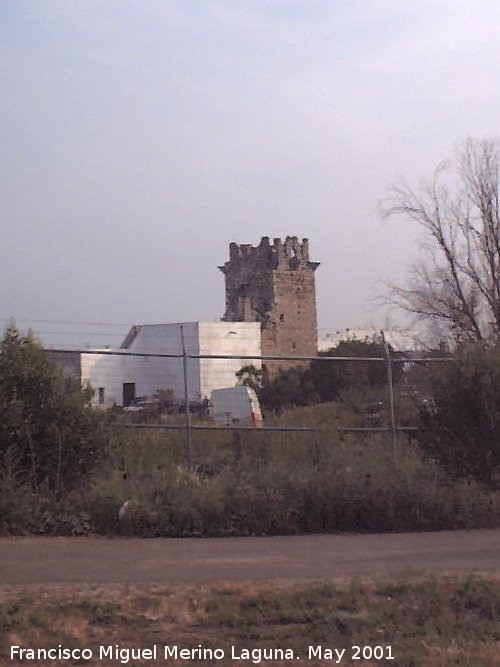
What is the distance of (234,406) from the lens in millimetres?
17953

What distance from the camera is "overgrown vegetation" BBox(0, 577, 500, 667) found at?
6207 mm

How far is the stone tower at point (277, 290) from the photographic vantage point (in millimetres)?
56969

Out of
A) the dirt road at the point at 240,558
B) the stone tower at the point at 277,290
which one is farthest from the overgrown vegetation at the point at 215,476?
the stone tower at the point at 277,290

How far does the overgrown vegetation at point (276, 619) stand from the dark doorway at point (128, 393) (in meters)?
6.86

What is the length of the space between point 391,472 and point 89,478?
3.61 metres

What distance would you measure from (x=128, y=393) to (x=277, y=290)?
142ft

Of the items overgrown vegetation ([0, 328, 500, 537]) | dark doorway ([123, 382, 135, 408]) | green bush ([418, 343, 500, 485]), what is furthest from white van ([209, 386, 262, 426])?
green bush ([418, 343, 500, 485])

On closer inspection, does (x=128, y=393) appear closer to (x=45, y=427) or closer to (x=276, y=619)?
(x=45, y=427)

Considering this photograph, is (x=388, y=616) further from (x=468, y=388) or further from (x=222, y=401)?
(x=222, y=401)

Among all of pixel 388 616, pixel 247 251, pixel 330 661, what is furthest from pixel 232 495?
pixel 247 251

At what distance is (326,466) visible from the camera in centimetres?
1215

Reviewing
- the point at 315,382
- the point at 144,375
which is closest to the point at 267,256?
the point at 315,382

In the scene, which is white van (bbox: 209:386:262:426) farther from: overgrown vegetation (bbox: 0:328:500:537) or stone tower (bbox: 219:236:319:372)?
stone tower (bbox: 219:236:319:372)

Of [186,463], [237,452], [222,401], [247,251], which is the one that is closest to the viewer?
[186,463]
